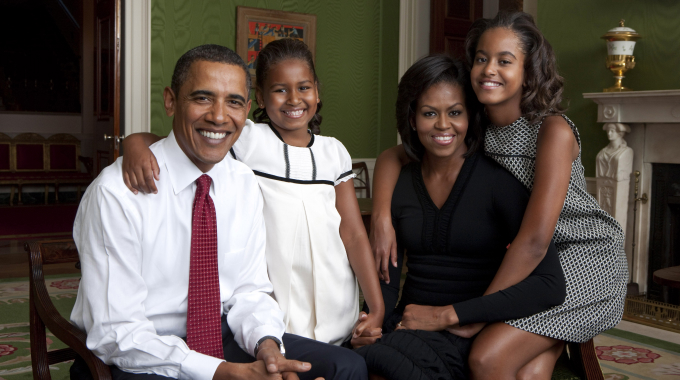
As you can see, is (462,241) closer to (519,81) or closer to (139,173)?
(519,81)

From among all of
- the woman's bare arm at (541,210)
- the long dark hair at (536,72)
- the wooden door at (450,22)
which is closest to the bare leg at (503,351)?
the woman's bare arm at (541,210)

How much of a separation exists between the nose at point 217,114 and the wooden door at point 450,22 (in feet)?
Answer: 15.5

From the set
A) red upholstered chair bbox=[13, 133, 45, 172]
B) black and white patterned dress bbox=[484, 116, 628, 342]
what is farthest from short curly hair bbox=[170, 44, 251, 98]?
red upholstered chair bbox=[13, 133, 45, 172]

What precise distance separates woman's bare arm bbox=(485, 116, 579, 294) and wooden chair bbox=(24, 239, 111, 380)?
3.25ft

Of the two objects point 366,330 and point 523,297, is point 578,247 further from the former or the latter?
point 366,330

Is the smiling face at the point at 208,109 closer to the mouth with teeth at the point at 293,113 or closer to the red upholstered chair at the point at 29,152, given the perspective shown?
the mouth with teeth at the point at 293,113

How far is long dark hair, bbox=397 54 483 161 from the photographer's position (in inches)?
67.2

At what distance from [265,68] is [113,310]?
82cm

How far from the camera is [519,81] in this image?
5.71 ft

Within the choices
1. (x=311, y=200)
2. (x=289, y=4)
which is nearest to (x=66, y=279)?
(x=289, y=4)

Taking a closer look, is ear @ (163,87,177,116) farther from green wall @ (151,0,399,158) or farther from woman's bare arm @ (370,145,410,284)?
green wall @ (151,0,399,158)

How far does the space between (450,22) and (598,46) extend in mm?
1747

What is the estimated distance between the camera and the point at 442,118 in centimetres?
169

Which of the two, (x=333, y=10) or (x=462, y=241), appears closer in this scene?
(x=462, y=241)
